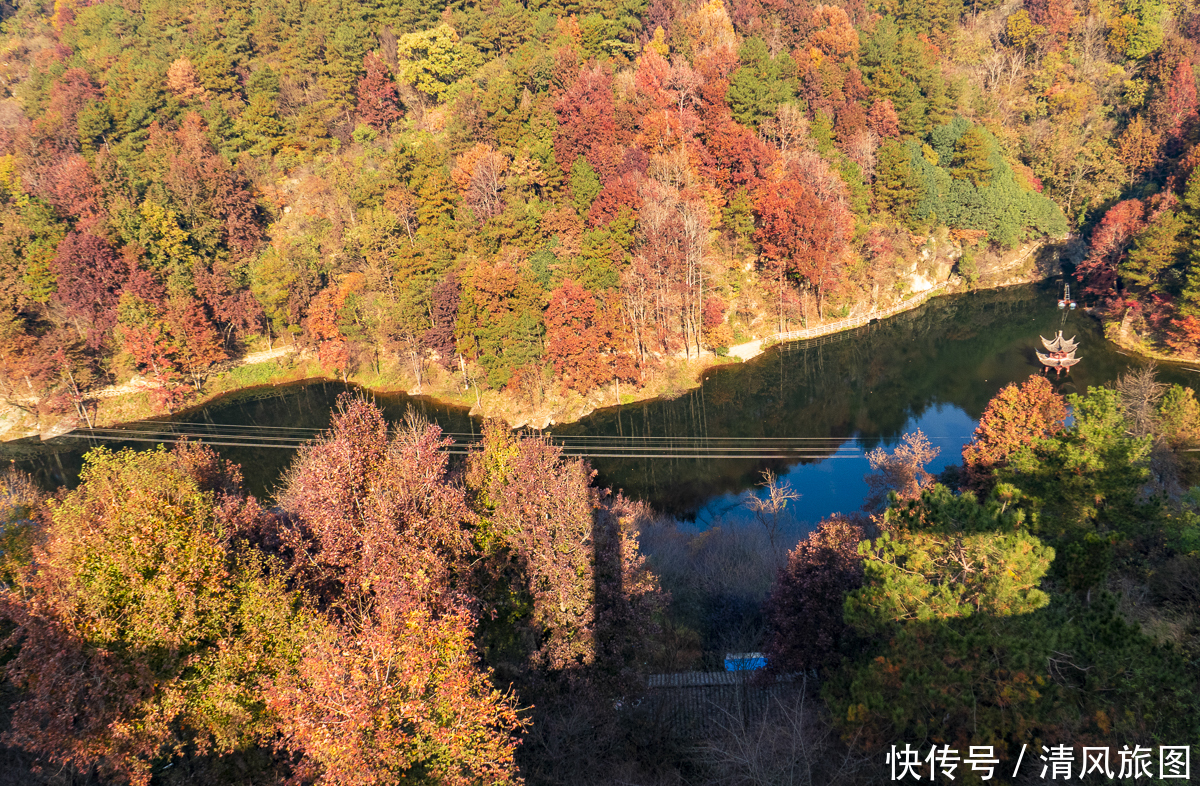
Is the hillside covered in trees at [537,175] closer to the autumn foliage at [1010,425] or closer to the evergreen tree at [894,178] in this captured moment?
the evergreen tree at [894,178]

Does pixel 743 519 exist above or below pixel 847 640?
below

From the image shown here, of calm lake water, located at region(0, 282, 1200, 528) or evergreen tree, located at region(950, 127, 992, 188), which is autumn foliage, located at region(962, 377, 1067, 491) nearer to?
calm lake water, located at region(0, 282, 1200, 528)

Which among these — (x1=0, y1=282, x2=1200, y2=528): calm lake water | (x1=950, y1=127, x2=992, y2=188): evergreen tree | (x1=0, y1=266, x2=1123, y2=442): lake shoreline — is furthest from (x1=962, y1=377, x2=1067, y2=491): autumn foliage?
→ (x1=950, y1=127, x2=992, y2=188): evergreen tree

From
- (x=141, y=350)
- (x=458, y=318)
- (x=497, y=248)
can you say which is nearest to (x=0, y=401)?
(x=141, y=350)

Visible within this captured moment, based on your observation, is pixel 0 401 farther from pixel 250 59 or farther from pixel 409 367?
pixel 250 59

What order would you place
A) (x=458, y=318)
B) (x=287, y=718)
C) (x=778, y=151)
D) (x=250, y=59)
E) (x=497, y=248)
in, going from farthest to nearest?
(x=250, y=59) < (x=778, y=151) < (x=497, y=248) < (x=458, y=318) < (x=287, y=718)

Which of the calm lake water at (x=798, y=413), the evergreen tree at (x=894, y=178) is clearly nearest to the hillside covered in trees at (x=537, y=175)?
the evergreen tree at (x=894, y=178)

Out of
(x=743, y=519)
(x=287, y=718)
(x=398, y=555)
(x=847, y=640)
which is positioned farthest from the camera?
(x=743, y=519)
